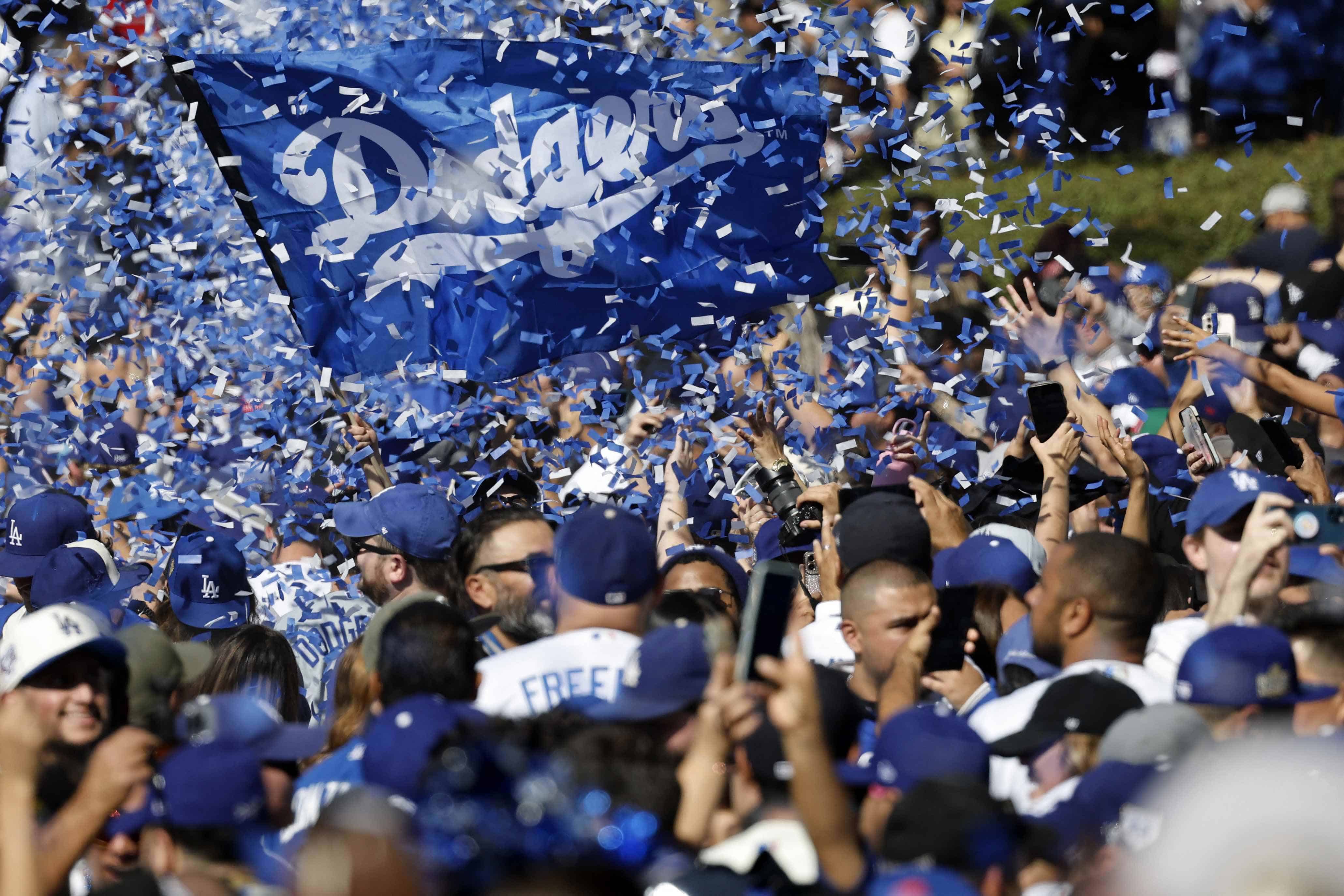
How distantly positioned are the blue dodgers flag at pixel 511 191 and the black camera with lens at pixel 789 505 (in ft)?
2.58

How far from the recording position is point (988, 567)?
4570 millimetres

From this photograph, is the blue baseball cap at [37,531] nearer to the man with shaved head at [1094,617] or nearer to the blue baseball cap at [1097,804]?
the man with shaved head at [1094,617]

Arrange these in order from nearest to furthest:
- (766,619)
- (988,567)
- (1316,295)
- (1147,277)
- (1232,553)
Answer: (766,619) → (1232,553) → (988,567) → (1316,295) → (1147,277)

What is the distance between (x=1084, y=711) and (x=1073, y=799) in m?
0.41

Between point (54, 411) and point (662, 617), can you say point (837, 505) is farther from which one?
point (54, 411)

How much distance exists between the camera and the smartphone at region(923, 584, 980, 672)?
4191 millimetres

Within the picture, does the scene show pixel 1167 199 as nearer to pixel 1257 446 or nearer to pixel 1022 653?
pixel 1257 446

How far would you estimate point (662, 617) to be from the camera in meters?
4.20

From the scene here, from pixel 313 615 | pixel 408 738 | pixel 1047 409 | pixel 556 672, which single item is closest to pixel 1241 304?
pixel 1047 409

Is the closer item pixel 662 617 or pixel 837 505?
pixel 662 617

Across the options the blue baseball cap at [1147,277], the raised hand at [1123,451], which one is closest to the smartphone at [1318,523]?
the raised hand at [1123,451]

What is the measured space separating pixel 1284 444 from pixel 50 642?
13.6ft

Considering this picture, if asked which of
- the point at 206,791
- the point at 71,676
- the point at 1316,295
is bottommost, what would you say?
the point at 1316,295

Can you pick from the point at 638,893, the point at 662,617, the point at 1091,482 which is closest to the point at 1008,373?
the point at 1091,482
